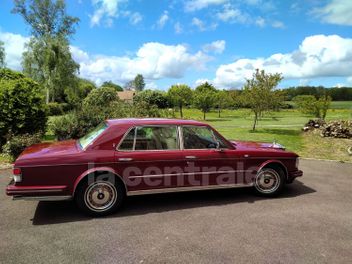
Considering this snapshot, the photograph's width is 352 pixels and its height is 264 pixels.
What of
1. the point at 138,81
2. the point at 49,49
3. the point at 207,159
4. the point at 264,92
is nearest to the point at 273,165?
the point at 207,159

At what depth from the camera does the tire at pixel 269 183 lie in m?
5.71

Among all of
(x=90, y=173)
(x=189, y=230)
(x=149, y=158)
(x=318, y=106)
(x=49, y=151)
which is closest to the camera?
(x=189, y=230)

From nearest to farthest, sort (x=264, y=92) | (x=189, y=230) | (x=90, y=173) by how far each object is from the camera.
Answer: (x=189, y=230)
(x=90, y=173)
(x=264, y=92)

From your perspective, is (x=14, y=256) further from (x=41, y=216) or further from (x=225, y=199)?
(x=225, y=199)

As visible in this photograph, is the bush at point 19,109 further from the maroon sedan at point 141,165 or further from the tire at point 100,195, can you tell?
the tire at point 100,195

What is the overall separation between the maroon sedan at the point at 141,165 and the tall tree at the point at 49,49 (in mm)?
30161

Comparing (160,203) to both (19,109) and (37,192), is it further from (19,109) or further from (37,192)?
(19,109)

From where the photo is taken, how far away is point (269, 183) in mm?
5754

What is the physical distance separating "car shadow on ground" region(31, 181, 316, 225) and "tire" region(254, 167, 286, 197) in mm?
146

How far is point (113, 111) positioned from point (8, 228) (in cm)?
850

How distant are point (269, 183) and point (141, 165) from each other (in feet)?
8.53

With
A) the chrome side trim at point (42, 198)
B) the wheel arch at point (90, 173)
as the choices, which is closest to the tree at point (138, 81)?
the wheel arch at point (90, 173)

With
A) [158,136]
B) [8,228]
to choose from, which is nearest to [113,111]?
[158,136]

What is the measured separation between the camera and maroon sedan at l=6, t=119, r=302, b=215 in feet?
14.6
